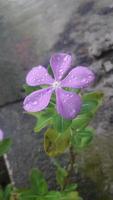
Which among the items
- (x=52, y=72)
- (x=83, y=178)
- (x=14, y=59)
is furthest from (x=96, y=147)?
(x=14, y=59)

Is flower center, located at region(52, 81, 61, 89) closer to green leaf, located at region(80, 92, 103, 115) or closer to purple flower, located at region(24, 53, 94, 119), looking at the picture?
purple flower, located at region(24, 53, 94, 119)

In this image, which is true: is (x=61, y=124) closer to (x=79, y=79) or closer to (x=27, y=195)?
(x=79, y=79)

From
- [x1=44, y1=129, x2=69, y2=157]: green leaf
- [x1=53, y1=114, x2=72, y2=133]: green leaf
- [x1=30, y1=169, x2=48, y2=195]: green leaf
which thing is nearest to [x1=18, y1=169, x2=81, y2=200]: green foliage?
[x1=30, y1=169, x2=48, y2=195]: green leaf

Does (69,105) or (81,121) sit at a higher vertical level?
(69,105)

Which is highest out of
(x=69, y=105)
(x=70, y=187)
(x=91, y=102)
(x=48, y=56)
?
(x=69, y=105)

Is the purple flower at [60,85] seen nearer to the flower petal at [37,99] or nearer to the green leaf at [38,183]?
the flower petal at [37,99]

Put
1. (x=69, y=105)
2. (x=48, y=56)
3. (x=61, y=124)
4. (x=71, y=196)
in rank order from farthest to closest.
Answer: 1. (x=48, y=56)
2. (x=71, y=196)
3. (x=61, y=124)
4. (x=69, y=105)

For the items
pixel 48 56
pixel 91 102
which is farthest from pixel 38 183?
pixel 48 56
